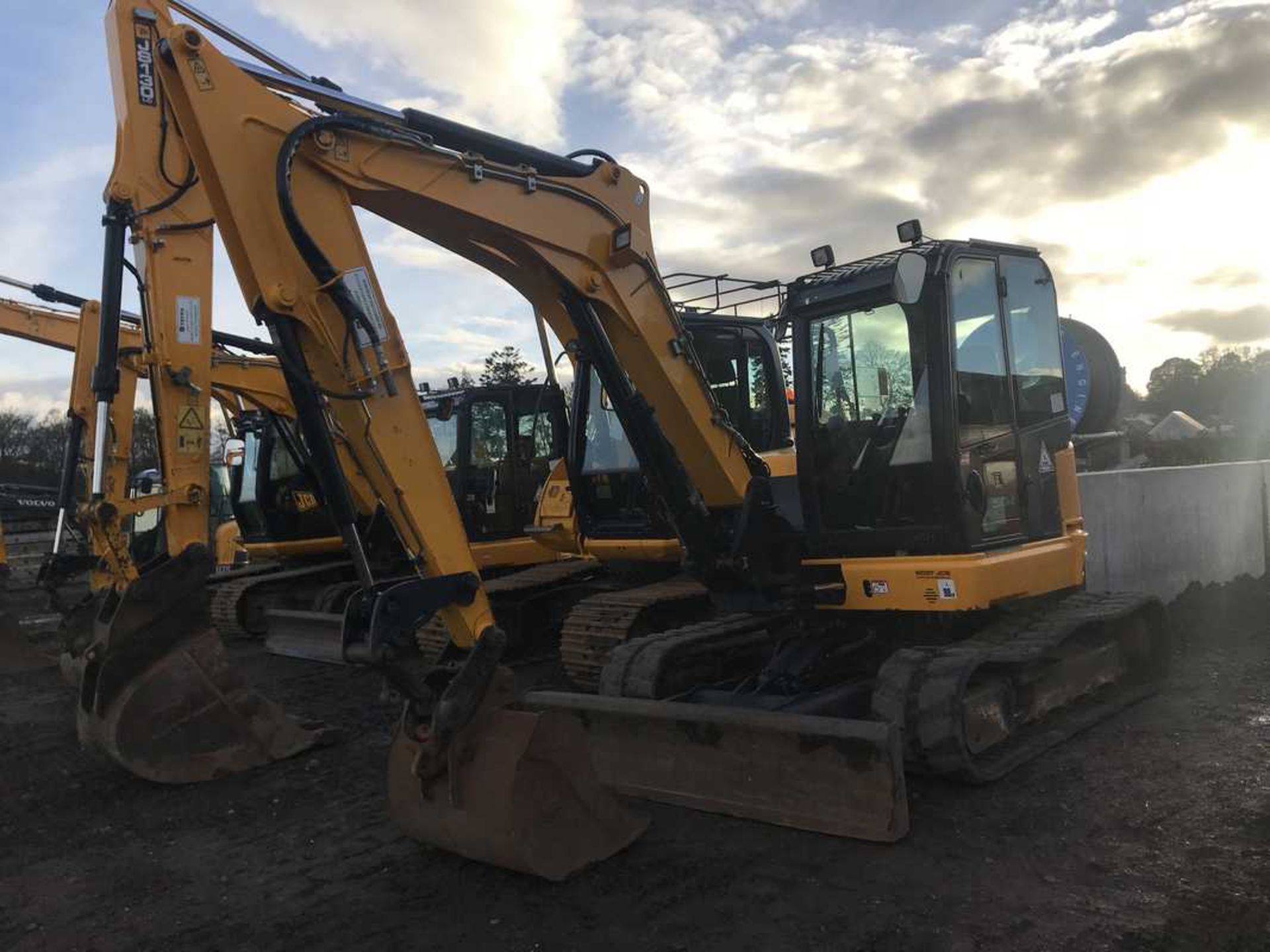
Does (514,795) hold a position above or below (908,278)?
below

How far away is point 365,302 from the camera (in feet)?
13.7

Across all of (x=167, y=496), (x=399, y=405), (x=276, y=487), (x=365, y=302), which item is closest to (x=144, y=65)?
(x=167, y=496)

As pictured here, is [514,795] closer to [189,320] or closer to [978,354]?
[978,354]

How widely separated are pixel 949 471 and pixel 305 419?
306cm

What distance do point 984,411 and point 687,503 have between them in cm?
164

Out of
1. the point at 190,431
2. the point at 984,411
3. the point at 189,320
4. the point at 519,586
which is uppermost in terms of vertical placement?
the point at 189,320

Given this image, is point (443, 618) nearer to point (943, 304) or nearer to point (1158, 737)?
point (943, 304)

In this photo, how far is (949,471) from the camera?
5.03 meters

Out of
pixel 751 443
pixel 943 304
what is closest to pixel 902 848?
pixel 943 304

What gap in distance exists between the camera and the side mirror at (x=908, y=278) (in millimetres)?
4824

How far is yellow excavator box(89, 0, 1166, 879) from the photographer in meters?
4.05

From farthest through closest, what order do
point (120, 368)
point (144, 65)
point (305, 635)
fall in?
point (305, 635), point (120, 368), point (144, 65)

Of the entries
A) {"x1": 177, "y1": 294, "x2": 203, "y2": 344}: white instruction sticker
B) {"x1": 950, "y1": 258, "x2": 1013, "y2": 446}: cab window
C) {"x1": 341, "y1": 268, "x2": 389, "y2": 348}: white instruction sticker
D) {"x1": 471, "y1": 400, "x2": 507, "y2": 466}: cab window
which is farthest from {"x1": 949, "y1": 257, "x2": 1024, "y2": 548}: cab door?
{"x1": 471, "y1": 400, "x2": 507, "y2": 466}: cab window

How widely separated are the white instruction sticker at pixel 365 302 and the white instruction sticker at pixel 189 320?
94.2 inches
